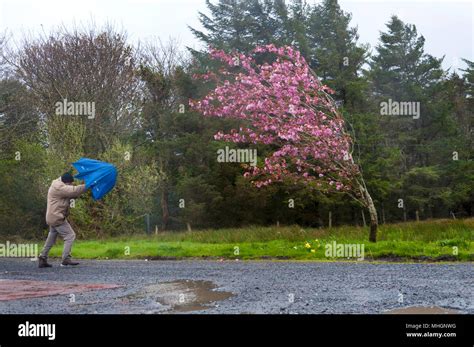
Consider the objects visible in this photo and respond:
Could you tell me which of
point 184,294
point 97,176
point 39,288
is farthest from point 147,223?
point 184,294

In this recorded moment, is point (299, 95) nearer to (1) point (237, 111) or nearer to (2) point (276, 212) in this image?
(1) point (237, 111)

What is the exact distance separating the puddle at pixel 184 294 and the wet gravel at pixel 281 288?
0.04 meters

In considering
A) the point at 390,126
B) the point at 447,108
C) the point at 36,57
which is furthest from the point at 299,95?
the point at 447,108

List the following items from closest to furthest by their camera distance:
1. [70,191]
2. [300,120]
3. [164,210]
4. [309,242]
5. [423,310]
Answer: [423,310] → [70,191] → [309,242] → [300,120] → [164,210]

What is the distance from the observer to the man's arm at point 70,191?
12602 mm

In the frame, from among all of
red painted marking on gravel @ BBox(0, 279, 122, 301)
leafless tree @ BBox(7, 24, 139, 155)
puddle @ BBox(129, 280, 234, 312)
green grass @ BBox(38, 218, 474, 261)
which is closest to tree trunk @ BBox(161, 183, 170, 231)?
leafless tree @ BBox(7, 24, 139, 155)

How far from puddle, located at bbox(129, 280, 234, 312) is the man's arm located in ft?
14.8

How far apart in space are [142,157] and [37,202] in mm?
5744

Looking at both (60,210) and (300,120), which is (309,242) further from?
(60,210)

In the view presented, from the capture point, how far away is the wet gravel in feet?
20.9

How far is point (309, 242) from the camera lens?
15023mm

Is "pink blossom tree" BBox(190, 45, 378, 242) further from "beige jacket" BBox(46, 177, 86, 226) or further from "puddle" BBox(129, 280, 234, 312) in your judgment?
"puddle" BBox(129, 280, 234, 312)

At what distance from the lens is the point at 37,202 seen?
90.4 feet

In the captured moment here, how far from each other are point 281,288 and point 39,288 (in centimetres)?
403
